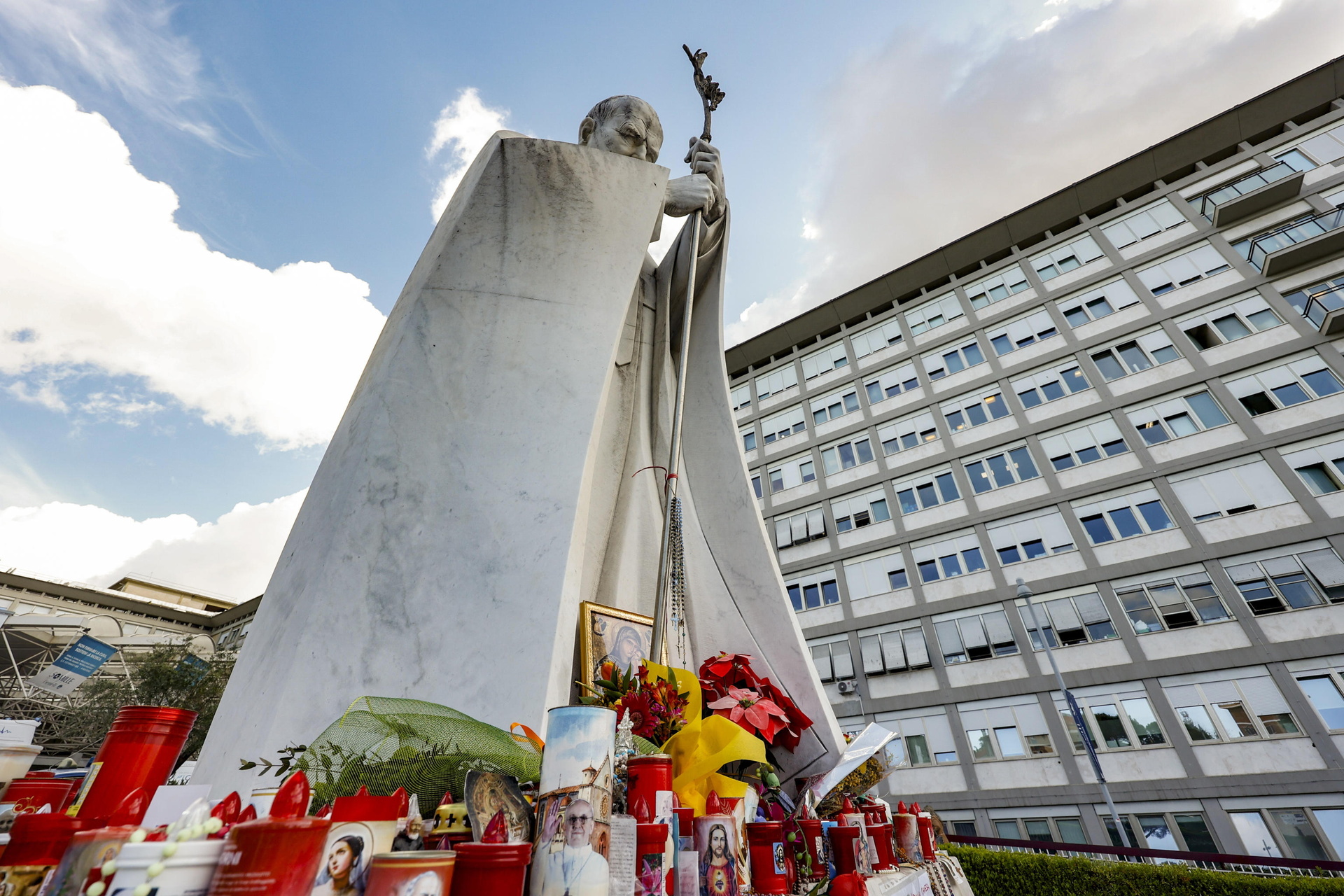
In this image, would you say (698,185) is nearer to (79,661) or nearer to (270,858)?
(270,858)

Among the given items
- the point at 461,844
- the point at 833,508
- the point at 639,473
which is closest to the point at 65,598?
the point at 833,508

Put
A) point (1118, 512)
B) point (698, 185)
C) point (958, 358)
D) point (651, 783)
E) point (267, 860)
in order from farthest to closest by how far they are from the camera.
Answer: point (958, 358) → point (1118, 512) → point (698, 185) → point (651, 783) → point (267, 860)

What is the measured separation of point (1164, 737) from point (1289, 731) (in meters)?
1.75

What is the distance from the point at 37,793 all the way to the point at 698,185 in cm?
339

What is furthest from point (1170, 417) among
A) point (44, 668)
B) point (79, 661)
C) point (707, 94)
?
point (44, 668)

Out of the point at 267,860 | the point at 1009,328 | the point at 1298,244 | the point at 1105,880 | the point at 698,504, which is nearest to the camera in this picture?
the point at 267,860

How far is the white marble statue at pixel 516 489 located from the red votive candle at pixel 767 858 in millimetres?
705

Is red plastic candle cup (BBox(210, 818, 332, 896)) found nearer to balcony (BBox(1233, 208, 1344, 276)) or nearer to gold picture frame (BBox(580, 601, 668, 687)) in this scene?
gold picture frame (BBox(580, 601, 668, 687))

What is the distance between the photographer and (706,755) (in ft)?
5.27

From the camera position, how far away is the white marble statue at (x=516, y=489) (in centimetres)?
189

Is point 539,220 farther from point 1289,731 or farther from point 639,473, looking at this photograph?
point 1289,731

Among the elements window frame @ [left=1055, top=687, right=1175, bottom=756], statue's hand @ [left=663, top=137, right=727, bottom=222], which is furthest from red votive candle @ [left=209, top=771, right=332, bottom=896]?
window frame @ [left=1055, top=687, right=1175, bottom=756]

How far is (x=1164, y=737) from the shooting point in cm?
1111

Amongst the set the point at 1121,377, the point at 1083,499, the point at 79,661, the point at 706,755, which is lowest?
the point at 706,755
